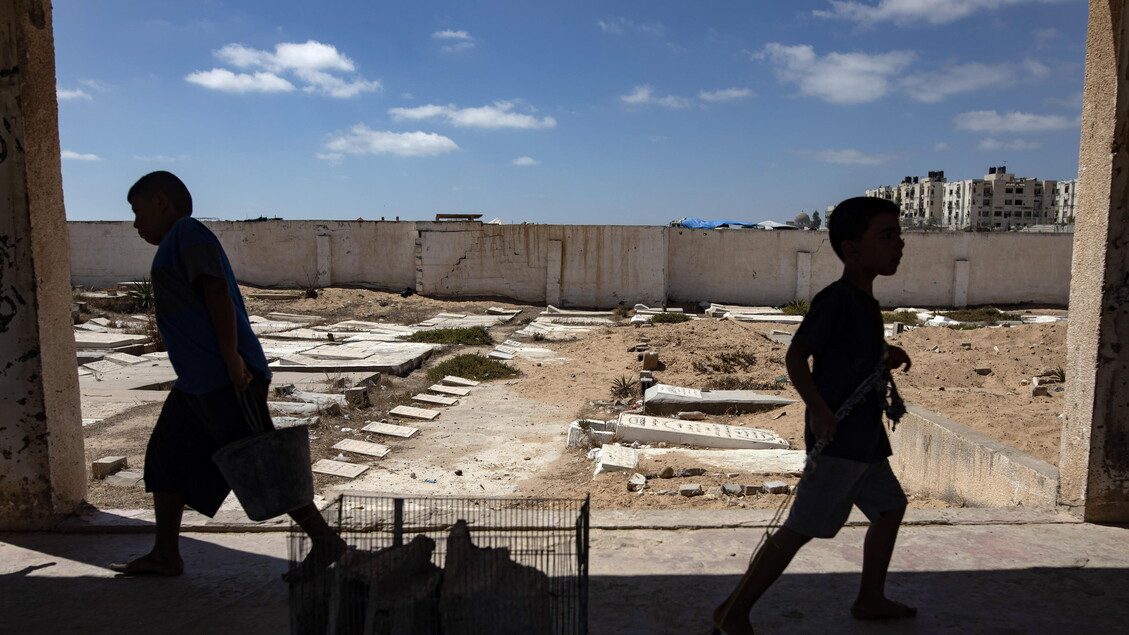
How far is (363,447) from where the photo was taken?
5891mm

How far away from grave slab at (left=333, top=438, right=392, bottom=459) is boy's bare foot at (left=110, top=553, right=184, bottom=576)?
2.97 metres

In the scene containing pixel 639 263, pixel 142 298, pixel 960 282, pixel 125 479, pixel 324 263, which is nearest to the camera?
pixel 125 479

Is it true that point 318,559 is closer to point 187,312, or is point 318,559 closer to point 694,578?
point 187,312

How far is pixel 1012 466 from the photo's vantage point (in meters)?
4.01

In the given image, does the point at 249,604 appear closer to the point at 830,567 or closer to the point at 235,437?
the point at 235,437

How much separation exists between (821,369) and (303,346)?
394 inches

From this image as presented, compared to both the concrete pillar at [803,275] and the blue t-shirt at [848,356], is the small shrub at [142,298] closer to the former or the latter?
the blue t-shirt at [848,356]

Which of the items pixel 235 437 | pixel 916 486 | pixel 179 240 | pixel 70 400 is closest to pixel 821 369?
pixel 235 437

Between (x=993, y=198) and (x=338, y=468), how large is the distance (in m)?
87.3

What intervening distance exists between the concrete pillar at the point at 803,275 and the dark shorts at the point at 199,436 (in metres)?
20.5

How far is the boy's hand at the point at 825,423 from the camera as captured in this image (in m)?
2.07

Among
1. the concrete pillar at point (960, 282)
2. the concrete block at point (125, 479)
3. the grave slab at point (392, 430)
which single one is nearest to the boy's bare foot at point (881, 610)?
the concrete block at point (125, 479)

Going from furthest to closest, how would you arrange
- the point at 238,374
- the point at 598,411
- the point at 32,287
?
the point at 598,411 → the point at 32,287 → the point at 238,374

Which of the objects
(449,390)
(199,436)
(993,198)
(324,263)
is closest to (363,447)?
(449,390)
